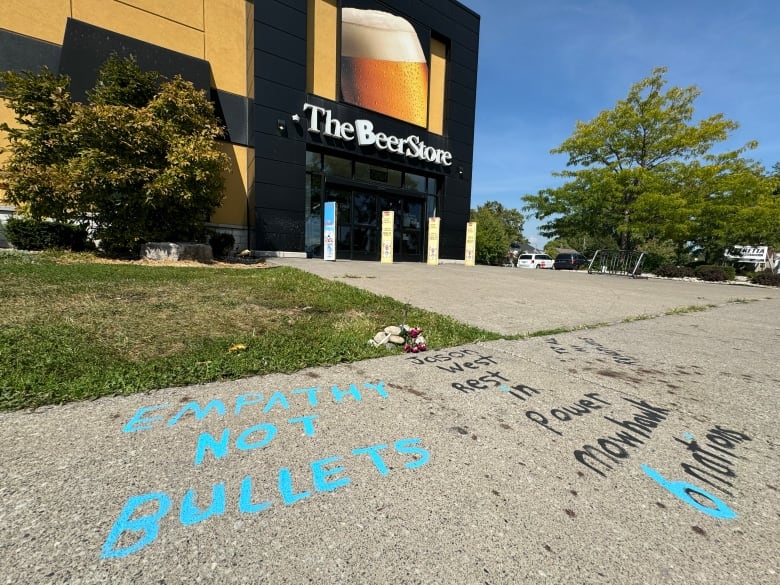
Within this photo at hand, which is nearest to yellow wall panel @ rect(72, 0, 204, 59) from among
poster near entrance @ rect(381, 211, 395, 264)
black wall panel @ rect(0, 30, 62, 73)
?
black wall panel @ rect(0, 30, 62, 73)

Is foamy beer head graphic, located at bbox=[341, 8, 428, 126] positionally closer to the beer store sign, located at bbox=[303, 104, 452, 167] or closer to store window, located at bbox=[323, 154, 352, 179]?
the beer store sign, located at bbox=[303, 104, 452, 167]

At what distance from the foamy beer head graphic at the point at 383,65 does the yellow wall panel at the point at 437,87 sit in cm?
81

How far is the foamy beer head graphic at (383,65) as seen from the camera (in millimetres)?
16719

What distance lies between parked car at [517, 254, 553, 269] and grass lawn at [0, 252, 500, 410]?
23927 mm

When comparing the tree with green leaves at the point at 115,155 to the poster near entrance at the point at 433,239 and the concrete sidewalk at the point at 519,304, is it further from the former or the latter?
the poster near entrance at the point at 433,239

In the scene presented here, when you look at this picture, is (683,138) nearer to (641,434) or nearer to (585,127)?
(585,127)

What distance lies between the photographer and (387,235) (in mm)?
16891

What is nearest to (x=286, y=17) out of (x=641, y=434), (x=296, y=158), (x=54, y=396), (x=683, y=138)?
(x=296, y=158)

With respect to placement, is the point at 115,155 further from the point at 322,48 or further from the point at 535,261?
the point at 535,261

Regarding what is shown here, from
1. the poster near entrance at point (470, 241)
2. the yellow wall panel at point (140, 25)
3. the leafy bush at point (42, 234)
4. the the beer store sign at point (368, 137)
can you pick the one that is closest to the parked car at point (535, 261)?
the poster near entrance at point (470, 241)

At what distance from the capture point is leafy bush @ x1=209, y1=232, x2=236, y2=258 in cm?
1325

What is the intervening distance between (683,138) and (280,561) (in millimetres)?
25706

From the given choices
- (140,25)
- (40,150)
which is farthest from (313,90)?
(40,150)

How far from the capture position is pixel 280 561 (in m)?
1.31
